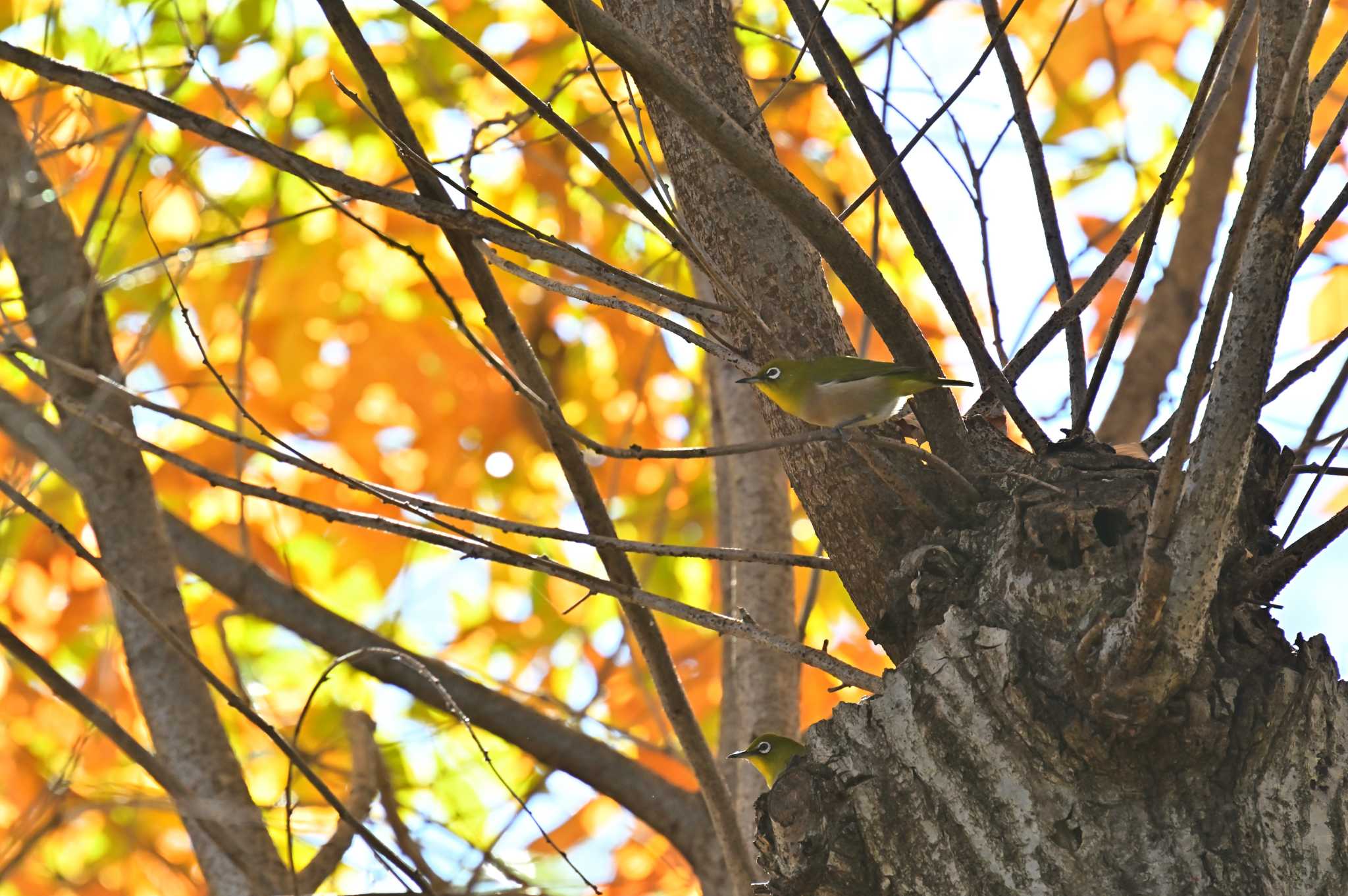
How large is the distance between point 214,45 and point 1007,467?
3479mm

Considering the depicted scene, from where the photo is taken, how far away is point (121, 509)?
10.9 feet

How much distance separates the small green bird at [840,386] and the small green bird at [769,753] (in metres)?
1.01

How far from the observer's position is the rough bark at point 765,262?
79.4 inches

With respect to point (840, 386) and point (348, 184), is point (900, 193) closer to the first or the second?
point (840, 386)

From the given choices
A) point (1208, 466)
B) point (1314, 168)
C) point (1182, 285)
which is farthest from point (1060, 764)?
point (1182, 285)

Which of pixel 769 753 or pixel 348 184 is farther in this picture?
pixel 769 753

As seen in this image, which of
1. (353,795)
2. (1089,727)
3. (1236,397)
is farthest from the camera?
(353,795)

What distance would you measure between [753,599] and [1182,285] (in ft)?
6.64

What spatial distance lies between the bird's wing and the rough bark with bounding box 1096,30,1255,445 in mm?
1597

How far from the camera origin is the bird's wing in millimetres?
2398

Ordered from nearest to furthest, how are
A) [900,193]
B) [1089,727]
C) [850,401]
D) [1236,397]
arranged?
[1236,397], [1089,727], [900,193], [850,401]

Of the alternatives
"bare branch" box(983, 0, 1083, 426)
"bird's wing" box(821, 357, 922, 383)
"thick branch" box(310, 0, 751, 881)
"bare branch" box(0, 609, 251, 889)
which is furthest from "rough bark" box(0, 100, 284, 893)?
"bare branch" box(983, 0, 1083, 426)

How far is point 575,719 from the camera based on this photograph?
164 inches

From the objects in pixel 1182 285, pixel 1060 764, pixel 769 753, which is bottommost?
pixel 1060 764
